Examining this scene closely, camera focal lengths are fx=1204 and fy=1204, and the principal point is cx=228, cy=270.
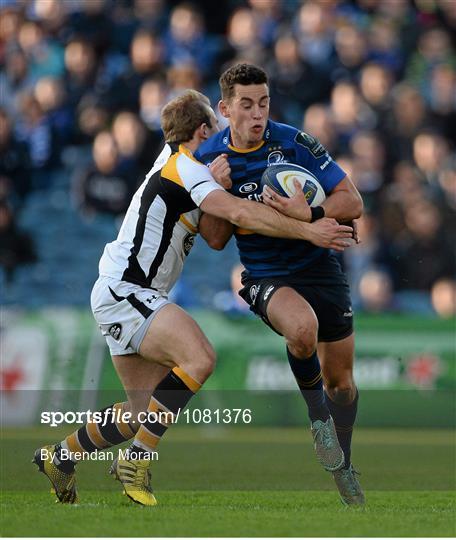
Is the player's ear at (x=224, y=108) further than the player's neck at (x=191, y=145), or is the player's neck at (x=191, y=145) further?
the player's neck at (x=191, y=145)

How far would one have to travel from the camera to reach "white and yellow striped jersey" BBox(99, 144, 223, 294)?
7.32 m

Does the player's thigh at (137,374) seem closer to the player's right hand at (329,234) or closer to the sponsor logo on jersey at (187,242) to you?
the sponsor logo on jersey at (187,242)

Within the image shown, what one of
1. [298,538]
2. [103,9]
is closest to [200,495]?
[298,538]

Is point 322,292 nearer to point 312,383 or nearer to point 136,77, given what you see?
point 312,383

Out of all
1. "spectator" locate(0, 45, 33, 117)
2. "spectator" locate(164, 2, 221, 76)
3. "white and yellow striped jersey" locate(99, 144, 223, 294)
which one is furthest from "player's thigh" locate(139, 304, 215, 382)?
"spectator" locate(0, 45, 33, 117)

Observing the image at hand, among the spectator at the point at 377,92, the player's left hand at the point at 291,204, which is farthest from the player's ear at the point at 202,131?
the spectator at the point at 377,92

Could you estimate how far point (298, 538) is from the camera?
17.8ft

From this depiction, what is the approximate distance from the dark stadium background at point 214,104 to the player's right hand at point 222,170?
6.37 meters

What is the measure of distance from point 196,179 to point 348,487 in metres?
2.03

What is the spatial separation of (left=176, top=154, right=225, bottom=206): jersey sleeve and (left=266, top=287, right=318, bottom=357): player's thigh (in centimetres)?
76

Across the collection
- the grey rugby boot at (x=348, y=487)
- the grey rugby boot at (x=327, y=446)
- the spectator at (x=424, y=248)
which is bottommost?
the spectator at (x=424, y=248)

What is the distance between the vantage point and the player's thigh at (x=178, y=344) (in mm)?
7004

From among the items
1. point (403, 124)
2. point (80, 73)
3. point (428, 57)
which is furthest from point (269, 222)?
point (428, 57)

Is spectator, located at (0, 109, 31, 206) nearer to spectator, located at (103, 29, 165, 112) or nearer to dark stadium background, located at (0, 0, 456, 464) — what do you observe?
dark stadium background, located at (0, 0, 456, 464)
